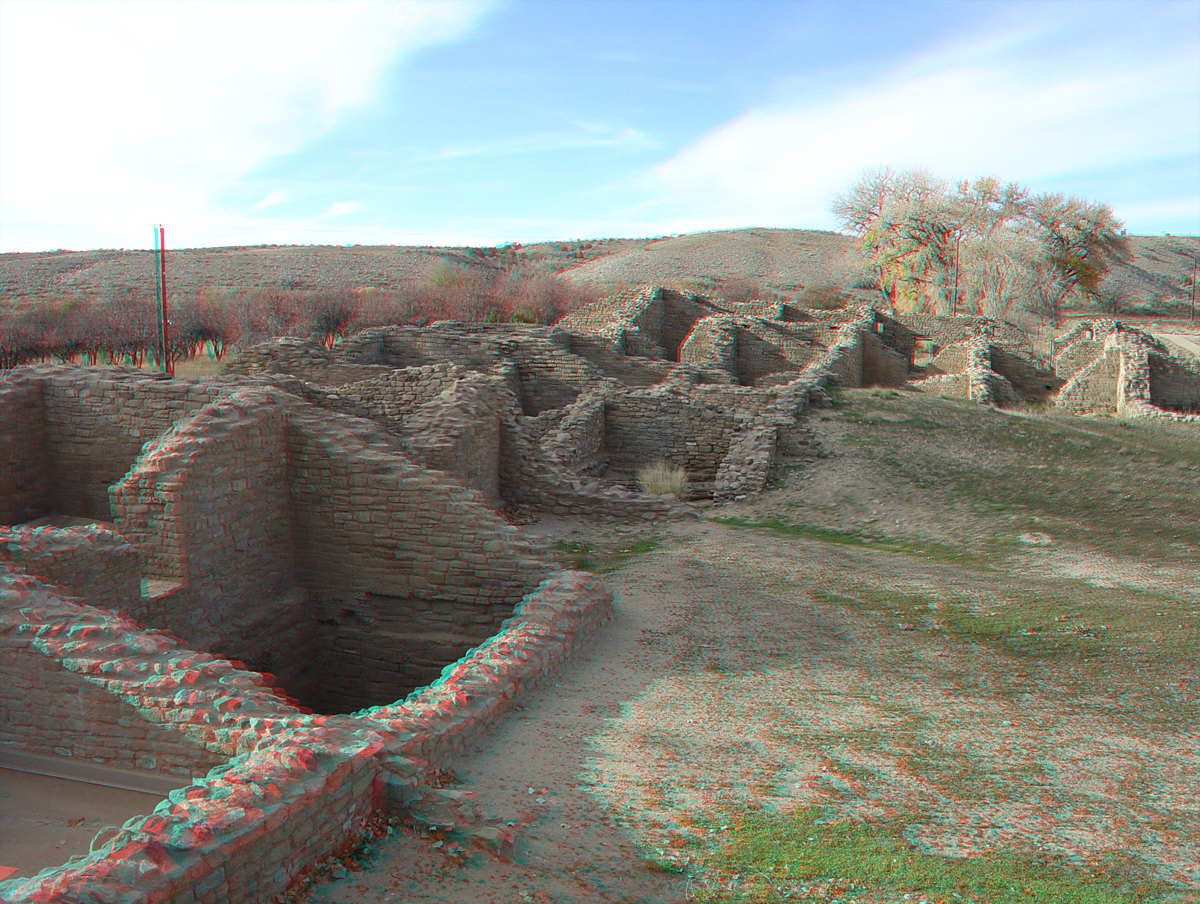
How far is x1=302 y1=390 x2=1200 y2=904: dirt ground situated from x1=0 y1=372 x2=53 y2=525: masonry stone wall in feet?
15.4

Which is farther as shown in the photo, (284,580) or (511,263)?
(511,263)

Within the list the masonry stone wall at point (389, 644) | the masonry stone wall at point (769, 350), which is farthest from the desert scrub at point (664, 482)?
the masonry stone wall at point (769, 350)

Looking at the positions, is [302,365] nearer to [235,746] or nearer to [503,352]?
[503,352]

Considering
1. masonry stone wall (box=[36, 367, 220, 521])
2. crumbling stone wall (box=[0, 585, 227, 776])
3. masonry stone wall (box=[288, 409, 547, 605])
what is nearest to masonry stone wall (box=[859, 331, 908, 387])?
masonry stone wall (box=[288, 409, 547, 605])

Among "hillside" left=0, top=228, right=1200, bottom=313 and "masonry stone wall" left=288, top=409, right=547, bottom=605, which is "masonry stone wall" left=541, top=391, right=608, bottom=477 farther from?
"hillside" left=0, top=228, right=1200, bottom=313

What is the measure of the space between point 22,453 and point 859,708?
6815 millimetres

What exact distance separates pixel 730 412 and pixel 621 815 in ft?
32.2

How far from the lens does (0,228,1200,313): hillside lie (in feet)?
151

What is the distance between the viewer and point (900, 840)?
3477mm

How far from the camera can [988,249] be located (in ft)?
120

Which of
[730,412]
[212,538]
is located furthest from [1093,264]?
[212,538]

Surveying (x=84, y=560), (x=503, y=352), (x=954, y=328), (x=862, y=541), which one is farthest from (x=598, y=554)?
(x=954, y=328)

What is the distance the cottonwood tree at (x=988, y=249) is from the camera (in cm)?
3634

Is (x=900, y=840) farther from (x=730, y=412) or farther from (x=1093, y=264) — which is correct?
(x=1093, y=264)
